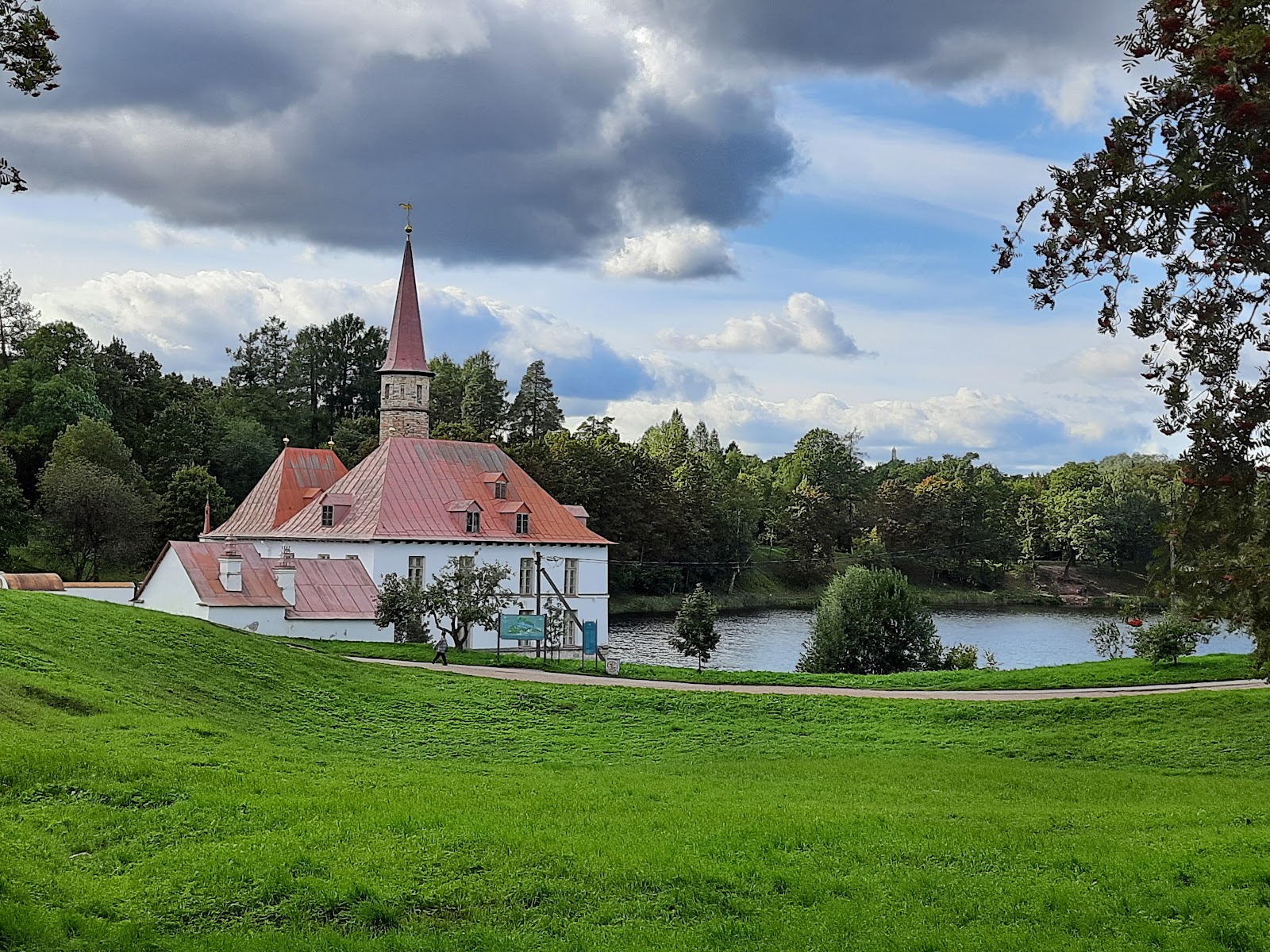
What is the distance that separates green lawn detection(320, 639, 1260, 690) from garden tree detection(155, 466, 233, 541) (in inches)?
1394

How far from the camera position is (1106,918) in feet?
27.8

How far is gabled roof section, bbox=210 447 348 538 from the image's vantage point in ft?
166

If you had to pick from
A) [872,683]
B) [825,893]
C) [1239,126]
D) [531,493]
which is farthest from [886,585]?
[1239,126]

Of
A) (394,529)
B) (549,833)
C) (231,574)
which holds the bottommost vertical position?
(549,833)

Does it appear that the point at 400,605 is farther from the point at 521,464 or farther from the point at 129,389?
the point at 129,389

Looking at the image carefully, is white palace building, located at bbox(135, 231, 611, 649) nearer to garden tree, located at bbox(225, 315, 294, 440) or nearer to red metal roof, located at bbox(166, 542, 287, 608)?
red metal roof, located at bbox(166, 542, 287, 608)

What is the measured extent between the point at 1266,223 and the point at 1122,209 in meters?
0.81

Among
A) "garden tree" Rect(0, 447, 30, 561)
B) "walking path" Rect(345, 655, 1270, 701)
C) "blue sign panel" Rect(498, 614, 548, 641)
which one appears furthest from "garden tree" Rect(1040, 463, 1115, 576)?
"garden tree" Rect(0, 447, 30, 561)

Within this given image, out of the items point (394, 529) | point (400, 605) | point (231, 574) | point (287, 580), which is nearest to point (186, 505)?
point (394, 529)

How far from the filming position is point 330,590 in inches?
1613

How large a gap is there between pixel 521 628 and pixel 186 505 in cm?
3702

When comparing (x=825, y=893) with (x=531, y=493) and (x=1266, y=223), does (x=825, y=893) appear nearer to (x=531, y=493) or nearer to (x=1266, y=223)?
(x=1266, y=223)

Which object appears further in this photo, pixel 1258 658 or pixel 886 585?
pixel 886 585

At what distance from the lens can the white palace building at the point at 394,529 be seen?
39.5 m
